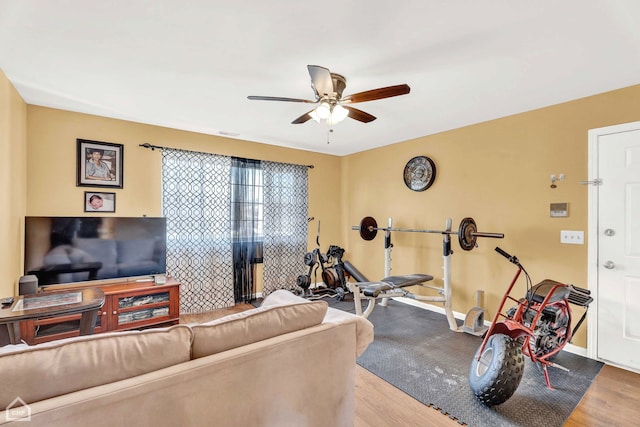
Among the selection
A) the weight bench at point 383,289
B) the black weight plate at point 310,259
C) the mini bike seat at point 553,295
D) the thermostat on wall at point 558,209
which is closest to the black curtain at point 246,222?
the black weight plate at point 310,259

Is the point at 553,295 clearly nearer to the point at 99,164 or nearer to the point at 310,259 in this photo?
the point at 310,259

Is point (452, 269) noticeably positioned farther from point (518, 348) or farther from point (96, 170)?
point (96, 170)

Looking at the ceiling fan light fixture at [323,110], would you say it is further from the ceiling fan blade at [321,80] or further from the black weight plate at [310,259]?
the black weight plate at [310,259]

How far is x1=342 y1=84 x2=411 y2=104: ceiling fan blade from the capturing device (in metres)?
2.03

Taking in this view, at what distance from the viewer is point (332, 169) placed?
5.31 meters

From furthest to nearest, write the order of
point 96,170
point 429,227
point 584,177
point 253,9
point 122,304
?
point 429,227
point 96,170
point 122,304
point 584,177
point 253,9

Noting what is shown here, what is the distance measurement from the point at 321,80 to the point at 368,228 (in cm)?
286

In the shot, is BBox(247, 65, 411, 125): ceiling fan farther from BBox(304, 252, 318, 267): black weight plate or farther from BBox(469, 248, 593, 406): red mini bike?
BBox(304, 252, 318, 267): black weight plate

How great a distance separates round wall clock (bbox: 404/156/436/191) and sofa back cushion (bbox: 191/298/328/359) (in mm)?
2993

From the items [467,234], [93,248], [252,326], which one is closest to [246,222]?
[93,248]

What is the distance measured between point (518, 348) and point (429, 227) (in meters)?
2.20

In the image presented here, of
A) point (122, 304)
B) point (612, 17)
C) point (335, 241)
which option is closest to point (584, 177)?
point (612, 17)

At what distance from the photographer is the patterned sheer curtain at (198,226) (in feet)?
12.1

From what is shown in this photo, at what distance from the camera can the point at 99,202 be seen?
10.8ft
